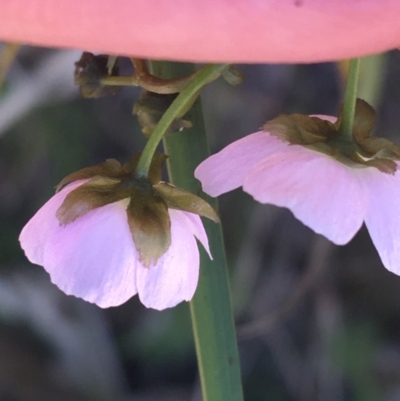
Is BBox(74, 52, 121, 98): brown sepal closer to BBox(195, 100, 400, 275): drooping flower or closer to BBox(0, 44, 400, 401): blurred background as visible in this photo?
BBox(195, 100, 400, 275): drooping flower

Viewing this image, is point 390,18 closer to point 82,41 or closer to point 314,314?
point 82,41

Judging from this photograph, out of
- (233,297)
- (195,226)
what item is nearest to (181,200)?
Result: (195,226)

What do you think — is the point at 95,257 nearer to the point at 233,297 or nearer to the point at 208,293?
the point at 208,293

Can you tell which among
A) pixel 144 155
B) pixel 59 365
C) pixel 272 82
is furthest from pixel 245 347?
pixel 144 155

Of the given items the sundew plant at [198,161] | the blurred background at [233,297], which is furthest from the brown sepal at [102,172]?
the blurred background at [233,297]

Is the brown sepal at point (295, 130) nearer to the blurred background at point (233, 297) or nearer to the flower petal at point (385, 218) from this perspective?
the flower petal at point (385, 218)

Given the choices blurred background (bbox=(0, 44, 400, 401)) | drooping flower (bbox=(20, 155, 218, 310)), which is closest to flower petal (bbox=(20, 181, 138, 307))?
drooping flower (bbox=(20, 155, 218, 310))
